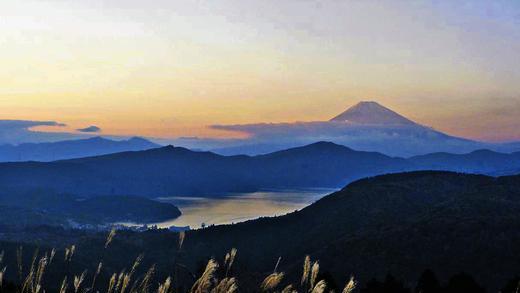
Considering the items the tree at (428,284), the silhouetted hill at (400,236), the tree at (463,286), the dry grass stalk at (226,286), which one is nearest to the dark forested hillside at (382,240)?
the silhouetted hill at (400,236)

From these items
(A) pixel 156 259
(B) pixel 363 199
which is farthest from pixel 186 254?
(B) pixel 363 199

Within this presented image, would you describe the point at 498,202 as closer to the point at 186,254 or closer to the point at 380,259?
the point at 380,259

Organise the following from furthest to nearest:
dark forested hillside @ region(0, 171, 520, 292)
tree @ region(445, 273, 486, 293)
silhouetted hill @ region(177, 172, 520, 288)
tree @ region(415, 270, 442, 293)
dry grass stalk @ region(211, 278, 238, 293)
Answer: silhouetted hill @ region(177, 172, 520, 288)
dark forested hillside @ region(0, 171, 520, 292)
tree @ region(415, 270, 442, 293)
tree @ region(445, 273, 486, 293)
dry grass stalk @ region(211, 278, 238, 293)

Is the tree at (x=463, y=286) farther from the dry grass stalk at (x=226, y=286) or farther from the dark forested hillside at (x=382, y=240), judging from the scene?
the dry grass stalk at (x=226, y=286)

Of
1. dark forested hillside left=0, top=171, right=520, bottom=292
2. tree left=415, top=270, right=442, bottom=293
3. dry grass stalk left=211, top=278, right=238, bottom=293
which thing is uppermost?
dry grass stalk left=211, top=278, right=238, bottom=293

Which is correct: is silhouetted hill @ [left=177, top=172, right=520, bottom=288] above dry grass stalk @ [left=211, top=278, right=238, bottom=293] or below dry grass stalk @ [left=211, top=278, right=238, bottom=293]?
below

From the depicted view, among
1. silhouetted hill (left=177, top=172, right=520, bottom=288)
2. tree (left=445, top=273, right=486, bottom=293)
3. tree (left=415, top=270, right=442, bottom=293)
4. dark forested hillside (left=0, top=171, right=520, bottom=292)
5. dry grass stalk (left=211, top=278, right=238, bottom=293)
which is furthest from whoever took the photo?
silhouetted hill (left=177, top=172, right=520, bottom=288)

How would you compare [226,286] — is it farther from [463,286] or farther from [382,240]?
[382,240]

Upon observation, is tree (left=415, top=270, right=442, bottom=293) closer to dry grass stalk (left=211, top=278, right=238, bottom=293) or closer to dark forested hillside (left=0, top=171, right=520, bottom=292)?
dark forested hillside (left=0, top=171, right=520, bottom=292)

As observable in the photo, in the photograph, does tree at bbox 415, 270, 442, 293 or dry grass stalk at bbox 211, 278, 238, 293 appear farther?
tree at bbox 415, 270, 442, 293

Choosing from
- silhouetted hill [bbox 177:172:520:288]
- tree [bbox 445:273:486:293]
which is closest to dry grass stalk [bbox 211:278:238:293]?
Result: tree [bbox 445:273:486:293]

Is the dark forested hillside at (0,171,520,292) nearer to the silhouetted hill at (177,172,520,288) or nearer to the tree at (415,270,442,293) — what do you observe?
the silhouetted hill at (177,172,520,288)
